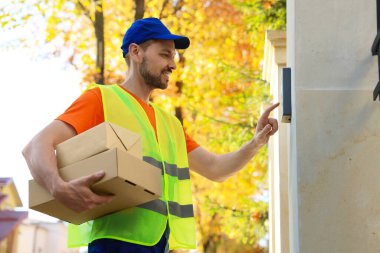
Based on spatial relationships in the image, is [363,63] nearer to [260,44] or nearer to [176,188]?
[176,188]

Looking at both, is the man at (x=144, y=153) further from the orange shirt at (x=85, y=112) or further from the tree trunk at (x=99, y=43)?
the tree trunk at (x=99, y=43)

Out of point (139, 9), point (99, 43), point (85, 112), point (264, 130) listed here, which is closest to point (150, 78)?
point (85, 112)

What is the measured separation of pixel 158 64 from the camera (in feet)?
12.7

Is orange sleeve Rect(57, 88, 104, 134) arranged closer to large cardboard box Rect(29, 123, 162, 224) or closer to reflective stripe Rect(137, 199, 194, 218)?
large cardboard box Rect(29, 123, 162, 224)

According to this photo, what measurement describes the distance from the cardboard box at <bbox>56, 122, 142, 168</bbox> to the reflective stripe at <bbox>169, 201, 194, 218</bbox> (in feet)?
1.57

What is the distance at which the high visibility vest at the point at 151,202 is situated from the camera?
130 inches

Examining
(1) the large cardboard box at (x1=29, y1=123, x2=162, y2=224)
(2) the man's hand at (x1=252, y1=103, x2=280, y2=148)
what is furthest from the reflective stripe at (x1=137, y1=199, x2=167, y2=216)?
(2) the man's hand at (x1=252, y1=103, x2=280, y2=148)

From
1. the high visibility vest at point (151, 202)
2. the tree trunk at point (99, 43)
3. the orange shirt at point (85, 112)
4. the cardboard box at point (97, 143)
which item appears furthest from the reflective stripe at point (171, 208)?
the tree trunk at point (99, 43)

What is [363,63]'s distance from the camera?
3473 mm

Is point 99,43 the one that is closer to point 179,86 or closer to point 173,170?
point 179,86

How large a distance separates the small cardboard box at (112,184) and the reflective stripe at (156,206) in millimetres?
141

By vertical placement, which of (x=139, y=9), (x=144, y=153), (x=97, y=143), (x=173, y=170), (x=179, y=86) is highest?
(x=139, y=9)

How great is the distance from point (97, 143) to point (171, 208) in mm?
706

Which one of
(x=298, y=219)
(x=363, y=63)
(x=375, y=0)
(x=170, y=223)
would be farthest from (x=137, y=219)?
(x=375, y=0)
